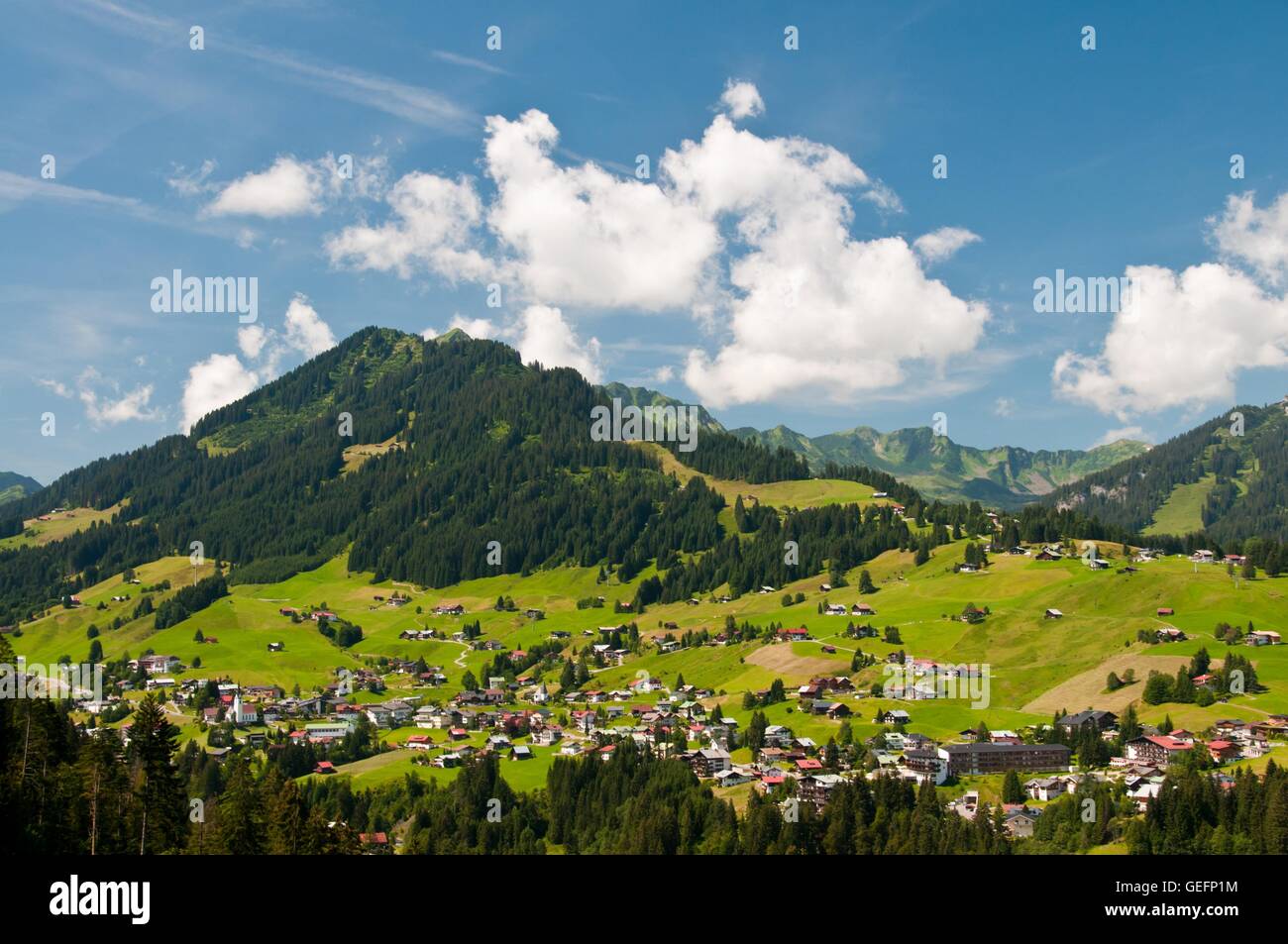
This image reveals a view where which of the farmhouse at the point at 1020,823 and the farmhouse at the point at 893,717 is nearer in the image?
the farmhouse at the point at 1020,823

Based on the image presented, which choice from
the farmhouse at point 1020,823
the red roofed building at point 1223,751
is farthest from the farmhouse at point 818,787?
the red roofed building at point 1223,751

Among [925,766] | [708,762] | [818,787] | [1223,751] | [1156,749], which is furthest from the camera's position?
[708,762]

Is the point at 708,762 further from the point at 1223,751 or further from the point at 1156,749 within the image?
the point at 1223,751

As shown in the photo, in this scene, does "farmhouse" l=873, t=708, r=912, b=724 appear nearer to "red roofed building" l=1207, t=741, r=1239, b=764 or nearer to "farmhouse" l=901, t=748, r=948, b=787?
"farmhouse" l=901, t=748, r=948, b=787

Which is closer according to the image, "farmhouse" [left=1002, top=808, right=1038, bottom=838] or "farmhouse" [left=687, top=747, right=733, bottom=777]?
"farmhouse" [left=1002, top=808, right=1038, bottom=838]

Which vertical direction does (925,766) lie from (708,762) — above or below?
above

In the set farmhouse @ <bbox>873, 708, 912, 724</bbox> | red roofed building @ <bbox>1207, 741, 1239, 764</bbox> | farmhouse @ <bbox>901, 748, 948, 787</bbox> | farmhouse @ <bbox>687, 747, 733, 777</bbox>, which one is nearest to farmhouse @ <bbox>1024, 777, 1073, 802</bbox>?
farmhouse @ <bbox>901, 748, 948, 787</bbox>

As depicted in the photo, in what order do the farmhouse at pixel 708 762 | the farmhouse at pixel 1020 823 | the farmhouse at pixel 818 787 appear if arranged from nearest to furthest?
the farmhouse at pixel 1020 823 < the farmhouse at pixel 818 787 < the farmhouse at pixel 708 762

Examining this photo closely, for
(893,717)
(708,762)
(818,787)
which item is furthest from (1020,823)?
(893,717)

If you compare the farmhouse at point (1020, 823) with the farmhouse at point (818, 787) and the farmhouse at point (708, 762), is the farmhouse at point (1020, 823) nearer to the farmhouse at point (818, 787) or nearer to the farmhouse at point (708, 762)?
the farmhouse at point (818, 787)

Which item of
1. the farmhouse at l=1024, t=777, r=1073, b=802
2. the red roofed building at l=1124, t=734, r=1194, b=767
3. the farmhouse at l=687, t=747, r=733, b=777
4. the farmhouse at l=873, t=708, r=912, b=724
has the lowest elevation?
the farmhouse at l=687, t=747, r=733, b=777
